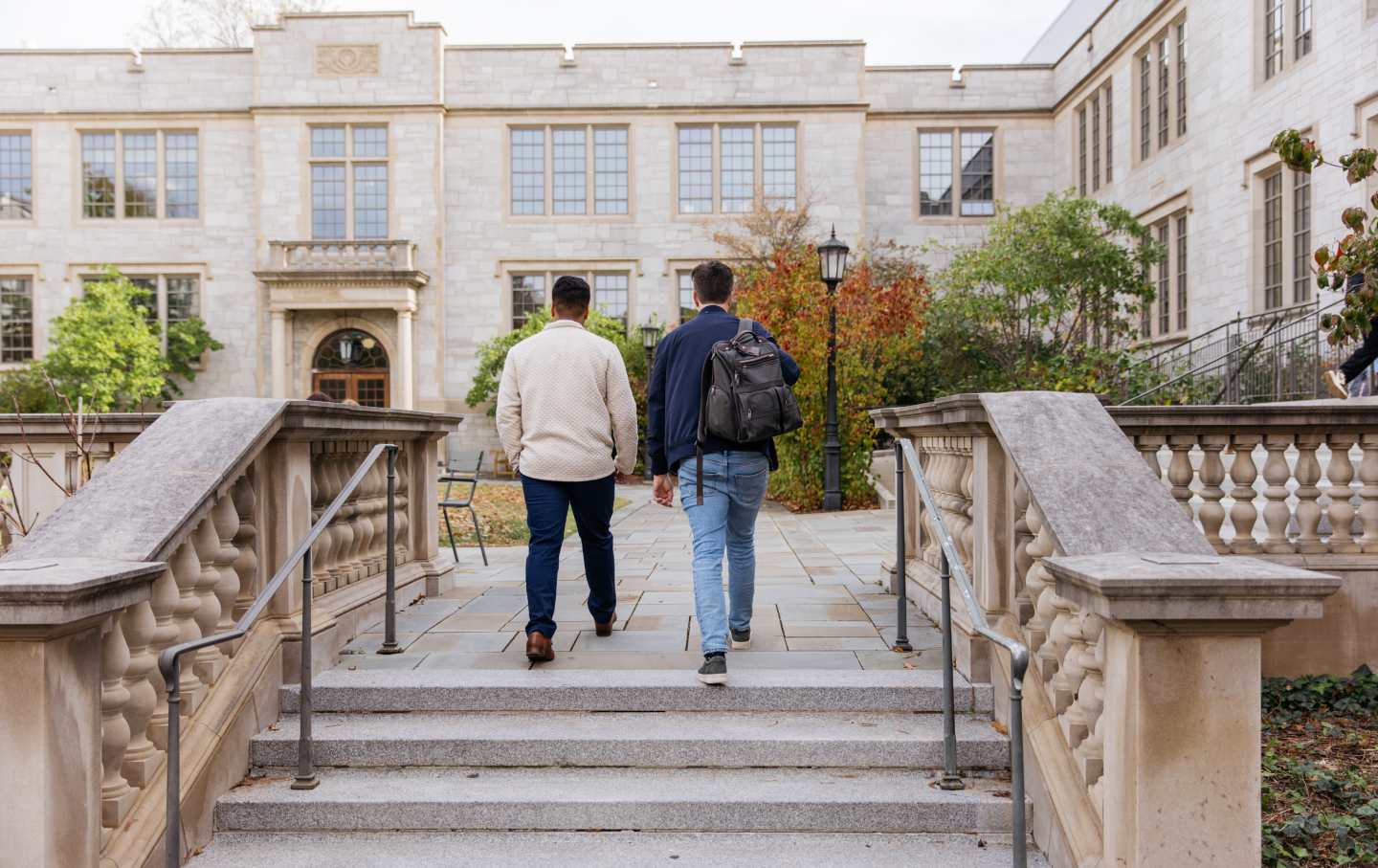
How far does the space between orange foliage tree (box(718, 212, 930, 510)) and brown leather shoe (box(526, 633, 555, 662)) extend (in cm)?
991

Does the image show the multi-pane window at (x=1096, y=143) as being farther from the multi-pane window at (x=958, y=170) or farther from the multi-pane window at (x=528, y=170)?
the multi-pane window at (x=528, y=170)

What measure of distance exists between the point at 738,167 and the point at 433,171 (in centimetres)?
850

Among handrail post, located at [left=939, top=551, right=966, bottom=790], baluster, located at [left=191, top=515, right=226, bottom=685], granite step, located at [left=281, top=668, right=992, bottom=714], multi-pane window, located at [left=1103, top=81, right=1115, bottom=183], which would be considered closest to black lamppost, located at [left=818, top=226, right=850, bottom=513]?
granite step, located at [left=281, top=668, right=992, bottom=714]

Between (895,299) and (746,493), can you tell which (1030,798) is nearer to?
(746,493)

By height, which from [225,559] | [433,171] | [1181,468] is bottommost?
[225,559]

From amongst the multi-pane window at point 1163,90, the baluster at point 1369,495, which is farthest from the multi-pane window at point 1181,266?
the baluster at point 1369,495

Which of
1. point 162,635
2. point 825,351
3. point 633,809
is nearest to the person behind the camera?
point 162,635

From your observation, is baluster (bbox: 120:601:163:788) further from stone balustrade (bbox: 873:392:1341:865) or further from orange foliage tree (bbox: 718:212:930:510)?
orange foliage tree (bbox: 718:212:930:510)

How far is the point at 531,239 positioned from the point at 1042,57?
2238cm

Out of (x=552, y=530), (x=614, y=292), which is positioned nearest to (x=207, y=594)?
(x=552, y=530)

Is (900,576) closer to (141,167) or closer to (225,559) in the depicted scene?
(225,559)

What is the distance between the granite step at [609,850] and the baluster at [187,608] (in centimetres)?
53

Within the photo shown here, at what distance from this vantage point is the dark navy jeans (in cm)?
478

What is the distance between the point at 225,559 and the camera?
4055mm
